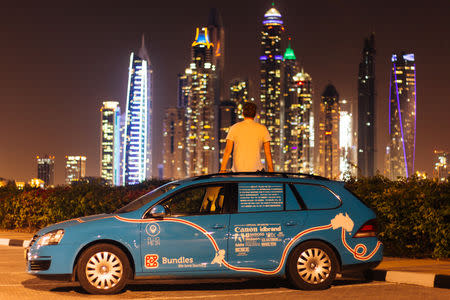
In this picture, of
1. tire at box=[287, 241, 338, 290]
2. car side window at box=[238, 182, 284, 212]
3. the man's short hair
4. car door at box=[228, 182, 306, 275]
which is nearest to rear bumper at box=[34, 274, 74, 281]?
car door at box=[228, 182, 306, 275]

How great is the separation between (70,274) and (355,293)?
358 centimetres

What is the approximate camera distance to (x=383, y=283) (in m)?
9.41

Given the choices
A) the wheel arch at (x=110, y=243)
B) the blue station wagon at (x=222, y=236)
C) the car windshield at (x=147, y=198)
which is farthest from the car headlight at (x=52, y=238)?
the car windshield at (x=147, y=198)

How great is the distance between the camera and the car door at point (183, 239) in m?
8.36

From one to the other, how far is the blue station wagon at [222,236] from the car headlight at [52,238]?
1 centimetres

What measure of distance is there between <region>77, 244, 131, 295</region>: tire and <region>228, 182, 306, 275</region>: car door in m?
1.35

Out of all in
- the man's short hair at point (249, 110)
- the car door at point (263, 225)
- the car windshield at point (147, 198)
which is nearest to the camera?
the car door at point (263, 225)

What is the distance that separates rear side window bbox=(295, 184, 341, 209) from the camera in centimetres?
890

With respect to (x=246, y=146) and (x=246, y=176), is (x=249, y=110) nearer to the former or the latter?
(x=246, y=146)

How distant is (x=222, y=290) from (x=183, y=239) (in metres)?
0.99

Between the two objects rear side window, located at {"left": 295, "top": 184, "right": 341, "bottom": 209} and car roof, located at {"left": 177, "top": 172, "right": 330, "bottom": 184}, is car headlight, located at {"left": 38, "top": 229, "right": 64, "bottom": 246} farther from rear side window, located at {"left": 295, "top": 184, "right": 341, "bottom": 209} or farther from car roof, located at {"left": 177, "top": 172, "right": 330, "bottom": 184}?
rear side window, located at {"left": 295, "top": 184, "right": 341, "bottom": 209}

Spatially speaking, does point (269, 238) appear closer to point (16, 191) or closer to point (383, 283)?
point (383, 283)

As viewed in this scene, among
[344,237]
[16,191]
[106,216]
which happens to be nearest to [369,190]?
[344,237]

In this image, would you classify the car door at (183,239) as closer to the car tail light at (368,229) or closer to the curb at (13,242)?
the car tail light at (368,229)
